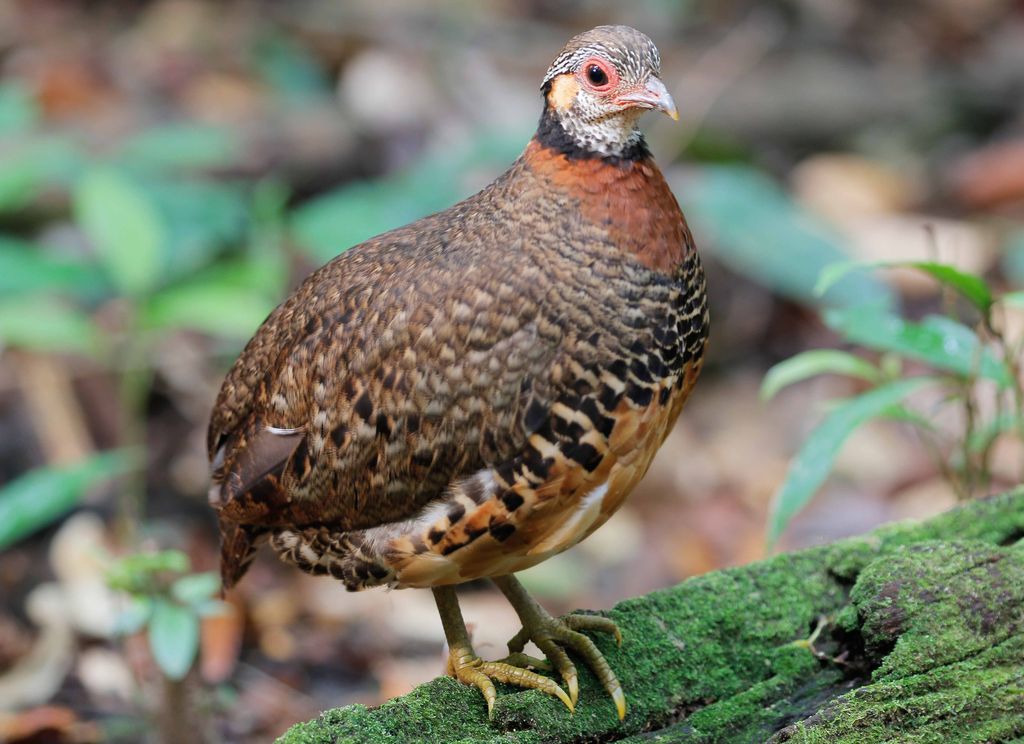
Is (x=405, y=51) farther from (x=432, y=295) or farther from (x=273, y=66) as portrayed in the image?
(x=432, y=295)

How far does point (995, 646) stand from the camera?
9.98 feet

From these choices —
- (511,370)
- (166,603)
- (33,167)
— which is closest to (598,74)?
(511,370)

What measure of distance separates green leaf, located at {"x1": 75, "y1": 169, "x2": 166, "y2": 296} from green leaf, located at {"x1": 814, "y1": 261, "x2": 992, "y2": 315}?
108 inches

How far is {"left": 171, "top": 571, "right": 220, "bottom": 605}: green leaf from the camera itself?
156 inches

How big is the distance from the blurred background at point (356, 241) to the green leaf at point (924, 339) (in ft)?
0.03

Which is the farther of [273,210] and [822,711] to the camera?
[273,210]

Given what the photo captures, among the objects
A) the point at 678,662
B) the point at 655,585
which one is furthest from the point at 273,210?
the point at 678,662

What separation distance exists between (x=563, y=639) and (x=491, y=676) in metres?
0.23

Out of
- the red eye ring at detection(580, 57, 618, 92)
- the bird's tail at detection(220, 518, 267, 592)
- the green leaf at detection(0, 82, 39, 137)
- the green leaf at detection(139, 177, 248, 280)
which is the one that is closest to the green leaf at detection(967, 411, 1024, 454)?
the red eye ring at detection(580, 57, 618, 92)

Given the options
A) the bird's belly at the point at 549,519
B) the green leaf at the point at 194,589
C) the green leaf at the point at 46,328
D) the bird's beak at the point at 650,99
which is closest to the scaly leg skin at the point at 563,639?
the bird's belly at the point at 549,519

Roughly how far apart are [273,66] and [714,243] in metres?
3.80

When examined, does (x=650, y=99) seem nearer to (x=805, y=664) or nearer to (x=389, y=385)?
(x=389, y=385)

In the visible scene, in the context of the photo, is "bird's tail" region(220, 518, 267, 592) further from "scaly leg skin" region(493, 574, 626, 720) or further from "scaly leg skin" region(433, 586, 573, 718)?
"scaly leg skin" region(493, 574, 626, 720)

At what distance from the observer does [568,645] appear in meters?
3.40
